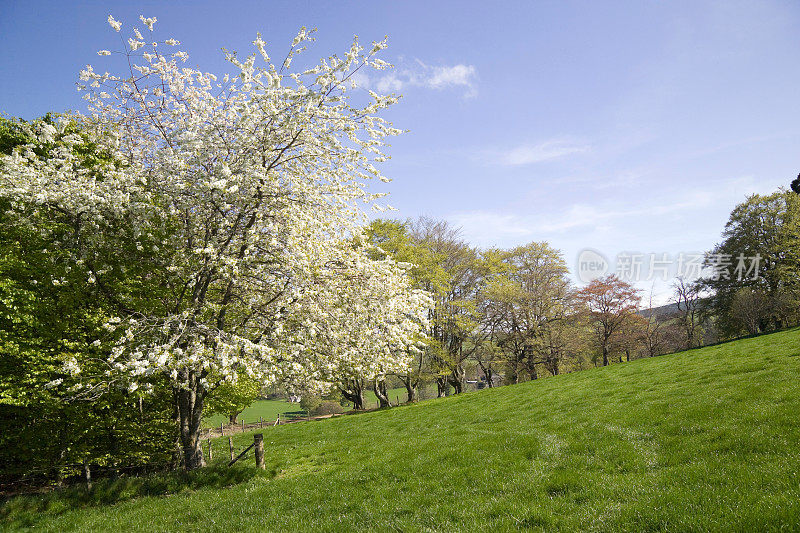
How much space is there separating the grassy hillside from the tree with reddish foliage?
92.3ft

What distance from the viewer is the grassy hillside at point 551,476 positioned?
656cm

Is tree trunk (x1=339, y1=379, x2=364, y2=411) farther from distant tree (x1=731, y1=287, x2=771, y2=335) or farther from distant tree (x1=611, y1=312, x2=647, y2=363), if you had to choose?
distant tree (x1=731, y1=287, x2=771, y2=335)

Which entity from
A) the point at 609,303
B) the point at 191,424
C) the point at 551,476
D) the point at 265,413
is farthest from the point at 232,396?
the point at 265,413

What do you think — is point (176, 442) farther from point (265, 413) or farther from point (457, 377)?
point (265, 413)

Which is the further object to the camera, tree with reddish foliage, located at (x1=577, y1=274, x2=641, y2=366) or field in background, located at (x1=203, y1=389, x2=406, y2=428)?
field in background, located at (x1=203, y1=389, x2=406, y2=428)

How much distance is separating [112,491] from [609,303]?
47112 mm

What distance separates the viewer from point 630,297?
4597cm

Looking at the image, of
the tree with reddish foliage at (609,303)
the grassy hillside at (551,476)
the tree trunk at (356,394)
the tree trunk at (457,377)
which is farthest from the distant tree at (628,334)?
the grassy hillside at (551,476)

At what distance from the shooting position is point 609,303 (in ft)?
148

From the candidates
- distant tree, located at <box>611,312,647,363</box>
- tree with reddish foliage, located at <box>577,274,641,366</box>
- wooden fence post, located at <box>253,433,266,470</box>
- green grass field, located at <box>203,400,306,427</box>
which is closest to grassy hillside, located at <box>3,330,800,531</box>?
wooden fence post, located at <box>253,433,266,470</box>

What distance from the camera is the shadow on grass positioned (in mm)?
11391

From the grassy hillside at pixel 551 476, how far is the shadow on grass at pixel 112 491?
0.21 feet

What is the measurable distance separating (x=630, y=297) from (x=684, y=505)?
150 ft

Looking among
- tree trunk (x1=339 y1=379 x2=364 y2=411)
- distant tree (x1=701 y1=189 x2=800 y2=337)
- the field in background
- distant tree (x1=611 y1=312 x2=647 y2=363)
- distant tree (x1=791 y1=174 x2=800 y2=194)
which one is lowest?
the field in background
